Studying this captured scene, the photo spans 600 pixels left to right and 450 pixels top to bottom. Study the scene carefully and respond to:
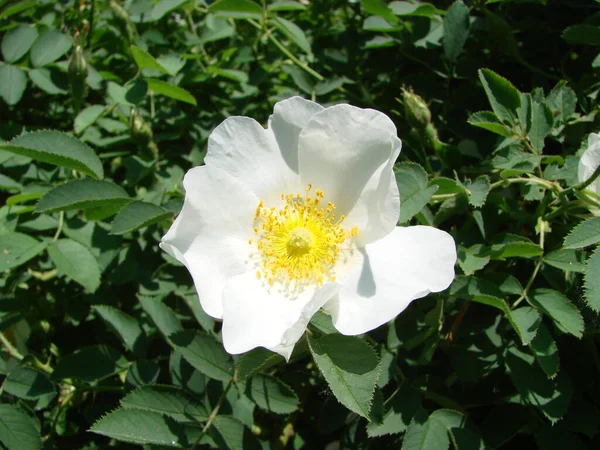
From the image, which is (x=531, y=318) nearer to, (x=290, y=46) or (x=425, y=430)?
(x=425, y=430)

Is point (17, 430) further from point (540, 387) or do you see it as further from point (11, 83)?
point (540, 387)

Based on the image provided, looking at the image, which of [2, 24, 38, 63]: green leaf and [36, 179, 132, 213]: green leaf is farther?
[2, 24, 38, 63]: green leaf

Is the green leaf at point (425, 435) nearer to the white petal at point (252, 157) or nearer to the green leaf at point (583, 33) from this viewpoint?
the white petal at point (252, 157)

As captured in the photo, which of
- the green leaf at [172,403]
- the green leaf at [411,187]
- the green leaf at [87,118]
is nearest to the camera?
the green leaf at [411,187]

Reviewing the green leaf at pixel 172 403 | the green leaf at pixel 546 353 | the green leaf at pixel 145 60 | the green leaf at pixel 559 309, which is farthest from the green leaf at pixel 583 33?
the green leaf at pixel 172 403

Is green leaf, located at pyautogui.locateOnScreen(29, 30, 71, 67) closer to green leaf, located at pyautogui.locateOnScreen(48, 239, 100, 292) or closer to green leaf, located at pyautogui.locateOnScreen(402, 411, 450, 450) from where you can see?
green leaf, located at pyautogui.locateOnScreen(48, 239, 100, 292)

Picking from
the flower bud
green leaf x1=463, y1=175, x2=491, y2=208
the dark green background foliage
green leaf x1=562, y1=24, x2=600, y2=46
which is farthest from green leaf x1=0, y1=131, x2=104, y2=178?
green leaf x1=562, y1=24, x2=600, y2=46
